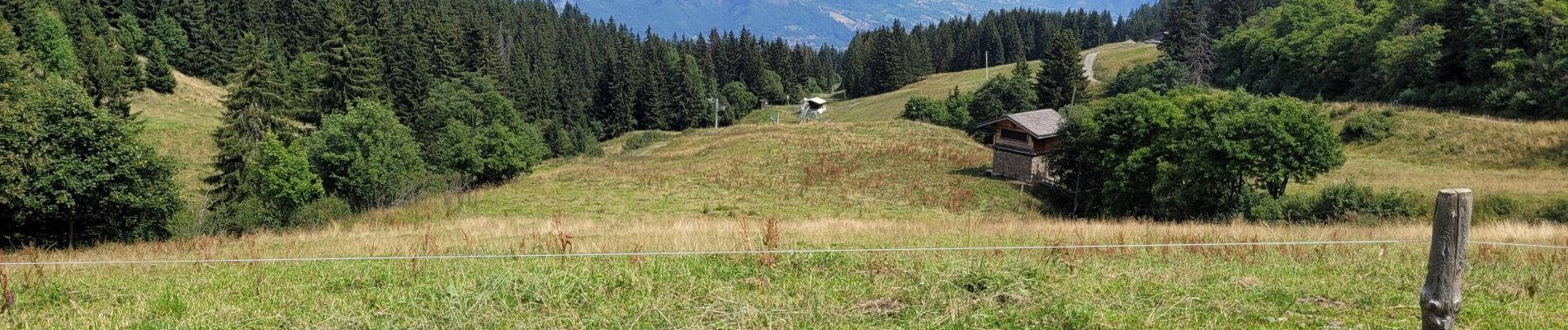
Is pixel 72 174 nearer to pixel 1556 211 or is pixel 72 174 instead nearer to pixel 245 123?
pixel 245 123

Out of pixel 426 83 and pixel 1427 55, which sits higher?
pixel 1427 55

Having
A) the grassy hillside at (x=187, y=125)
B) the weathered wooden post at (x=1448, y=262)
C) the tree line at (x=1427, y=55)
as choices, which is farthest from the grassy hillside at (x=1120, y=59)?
the weathered wooden post at (x=1448, y=262)

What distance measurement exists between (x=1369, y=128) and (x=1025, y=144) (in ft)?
73.6

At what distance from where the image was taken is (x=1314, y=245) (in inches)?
438

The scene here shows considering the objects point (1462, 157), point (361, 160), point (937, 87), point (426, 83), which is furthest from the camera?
point (937, 87)

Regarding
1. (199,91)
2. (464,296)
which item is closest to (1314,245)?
(464,296)

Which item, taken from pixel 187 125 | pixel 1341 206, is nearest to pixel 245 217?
pixel 187 125

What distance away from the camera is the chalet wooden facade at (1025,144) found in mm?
46219

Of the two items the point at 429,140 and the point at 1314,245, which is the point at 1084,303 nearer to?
the point at 1314,245

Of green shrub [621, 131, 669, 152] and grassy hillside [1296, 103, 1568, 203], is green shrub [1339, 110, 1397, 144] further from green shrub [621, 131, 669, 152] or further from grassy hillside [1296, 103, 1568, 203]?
green shrub [621, 131, 669, 152]

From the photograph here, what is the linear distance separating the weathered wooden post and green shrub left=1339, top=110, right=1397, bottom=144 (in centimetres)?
5426

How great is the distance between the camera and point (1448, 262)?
16.4ft

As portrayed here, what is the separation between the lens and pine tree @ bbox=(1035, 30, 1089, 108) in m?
82.8

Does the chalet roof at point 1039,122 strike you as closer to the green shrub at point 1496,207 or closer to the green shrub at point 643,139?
the green shrub at point 1496,207
